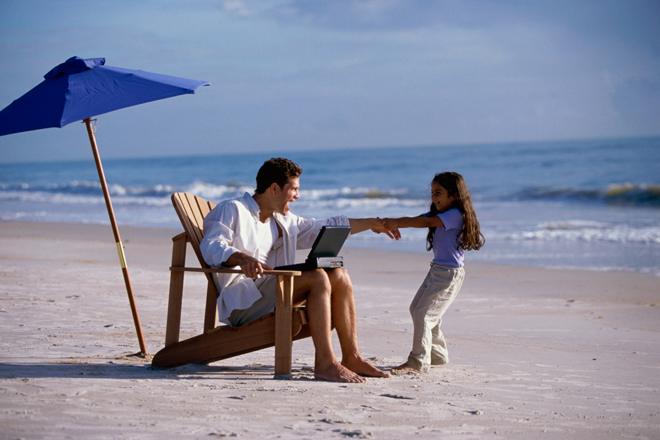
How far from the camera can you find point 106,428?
101 inches

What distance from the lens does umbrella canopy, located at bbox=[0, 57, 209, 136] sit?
3566 millimetres

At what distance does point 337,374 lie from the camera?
138 inches

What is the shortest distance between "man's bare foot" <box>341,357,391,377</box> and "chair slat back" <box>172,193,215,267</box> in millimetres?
972

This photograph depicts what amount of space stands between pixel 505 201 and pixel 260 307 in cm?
1783

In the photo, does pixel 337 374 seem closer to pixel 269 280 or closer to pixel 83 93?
pixel 269 280

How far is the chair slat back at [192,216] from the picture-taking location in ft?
12.7

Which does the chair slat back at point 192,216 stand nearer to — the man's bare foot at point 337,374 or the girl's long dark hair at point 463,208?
the man's bare foot at point 337,374

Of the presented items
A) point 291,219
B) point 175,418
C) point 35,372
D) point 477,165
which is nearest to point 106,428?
point 175,418

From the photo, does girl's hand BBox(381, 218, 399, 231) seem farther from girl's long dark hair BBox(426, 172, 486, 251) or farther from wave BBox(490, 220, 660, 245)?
wave BBox(490, 220, 660, 245)

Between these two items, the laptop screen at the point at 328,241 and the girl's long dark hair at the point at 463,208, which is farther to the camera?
the girl's long dark hair at the point at 463,208

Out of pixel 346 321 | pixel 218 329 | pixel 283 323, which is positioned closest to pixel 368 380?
pixel 346 321

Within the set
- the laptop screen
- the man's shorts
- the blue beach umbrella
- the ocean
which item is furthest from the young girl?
the ocean

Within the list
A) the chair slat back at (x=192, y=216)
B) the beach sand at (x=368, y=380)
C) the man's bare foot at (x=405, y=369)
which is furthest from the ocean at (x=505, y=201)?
the chair slat back at (x=192, y=216)

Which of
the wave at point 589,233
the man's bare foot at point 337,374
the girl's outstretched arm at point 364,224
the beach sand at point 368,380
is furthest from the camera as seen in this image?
the wave at point 589,233
